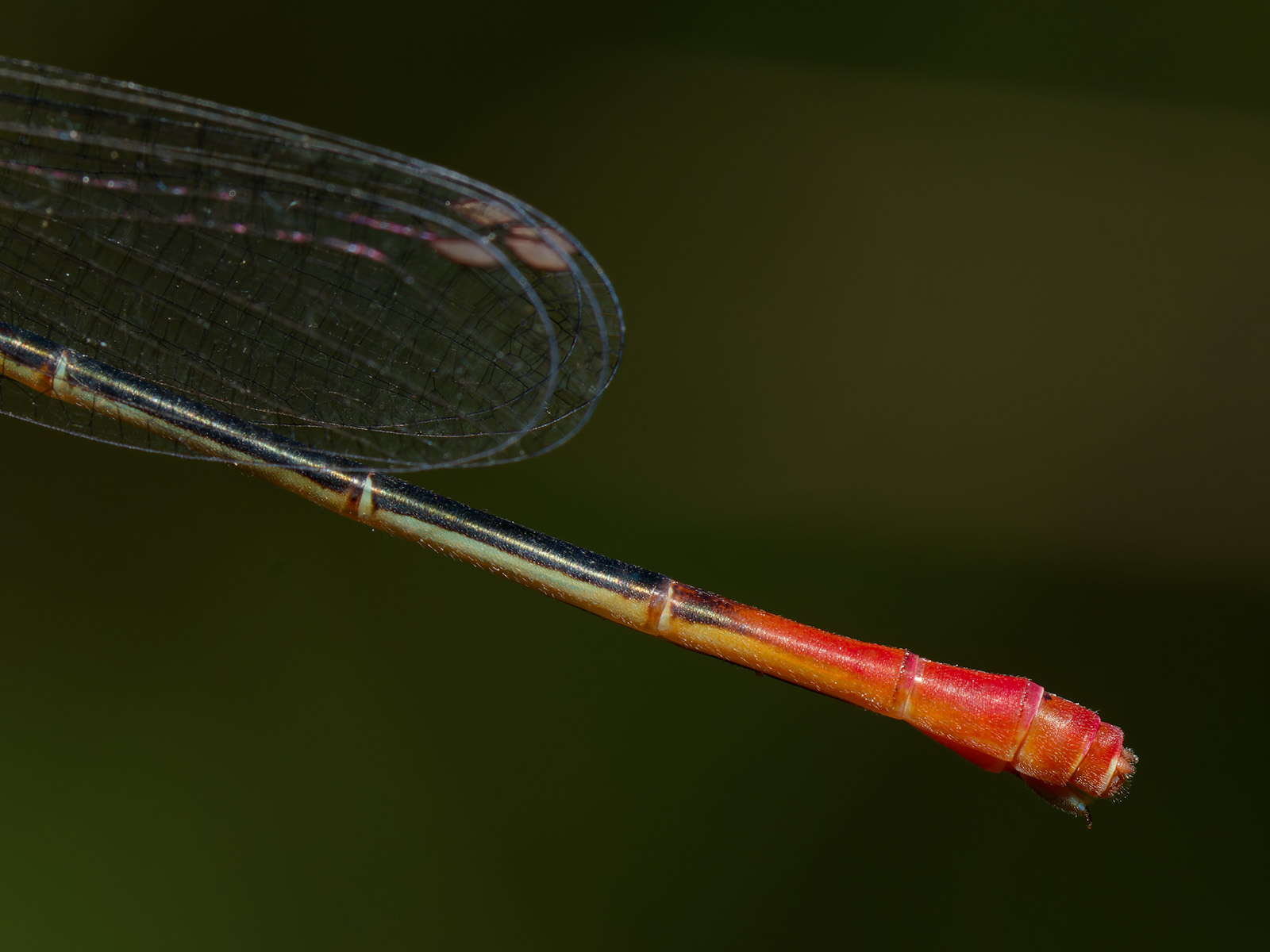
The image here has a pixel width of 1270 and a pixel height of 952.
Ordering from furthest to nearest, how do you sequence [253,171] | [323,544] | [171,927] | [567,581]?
1. [323,544]
2. [171,927]
3. [567,581]
4. [253,171]

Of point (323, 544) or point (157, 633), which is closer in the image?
point (157, 633)

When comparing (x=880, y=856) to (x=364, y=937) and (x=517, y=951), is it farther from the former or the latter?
(x=364, y=937)

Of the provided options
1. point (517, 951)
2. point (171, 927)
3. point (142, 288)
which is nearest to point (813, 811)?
point (517, 951)

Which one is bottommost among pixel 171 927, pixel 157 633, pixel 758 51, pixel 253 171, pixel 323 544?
pixel 171 927

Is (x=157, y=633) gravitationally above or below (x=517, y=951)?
above
